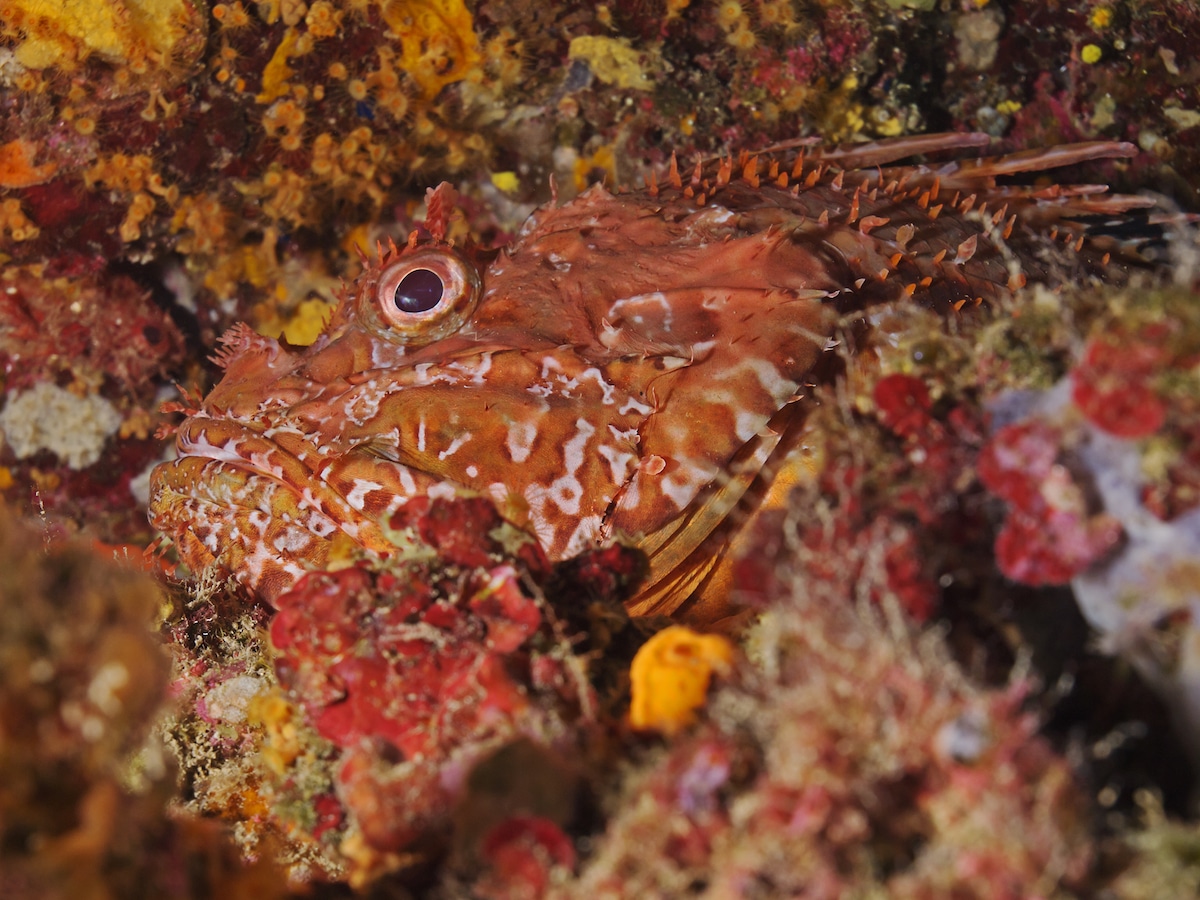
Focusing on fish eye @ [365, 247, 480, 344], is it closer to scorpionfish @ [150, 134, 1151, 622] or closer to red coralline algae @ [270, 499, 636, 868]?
scorpionfish @ [150, 134, 1151, 622]

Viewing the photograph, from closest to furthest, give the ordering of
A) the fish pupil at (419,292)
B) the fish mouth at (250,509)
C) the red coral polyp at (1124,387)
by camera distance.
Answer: the red coral polyp at (1124,387), the fish mouth at (250,509), the fish pupil at (419,292)

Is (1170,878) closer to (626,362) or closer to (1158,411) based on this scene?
(1158,411)

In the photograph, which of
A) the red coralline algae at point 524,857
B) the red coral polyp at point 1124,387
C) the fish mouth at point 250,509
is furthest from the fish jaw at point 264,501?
the red coral polyp at point 1124,387

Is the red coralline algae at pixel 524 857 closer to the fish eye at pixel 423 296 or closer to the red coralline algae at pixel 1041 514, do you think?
the red coralline algae at pixel 1041 514

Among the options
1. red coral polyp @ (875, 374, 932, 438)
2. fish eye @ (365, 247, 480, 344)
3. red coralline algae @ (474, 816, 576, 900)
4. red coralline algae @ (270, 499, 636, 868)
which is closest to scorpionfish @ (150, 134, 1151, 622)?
fish eye @ (365, 247, 480, 344)

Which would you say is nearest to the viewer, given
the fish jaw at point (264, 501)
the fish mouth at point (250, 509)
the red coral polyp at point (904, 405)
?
the red coral polyp at point (904, 405)

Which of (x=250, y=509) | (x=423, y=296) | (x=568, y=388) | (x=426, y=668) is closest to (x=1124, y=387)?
(x=426, y=668)

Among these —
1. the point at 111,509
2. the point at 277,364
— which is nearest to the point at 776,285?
the point at 277,364
